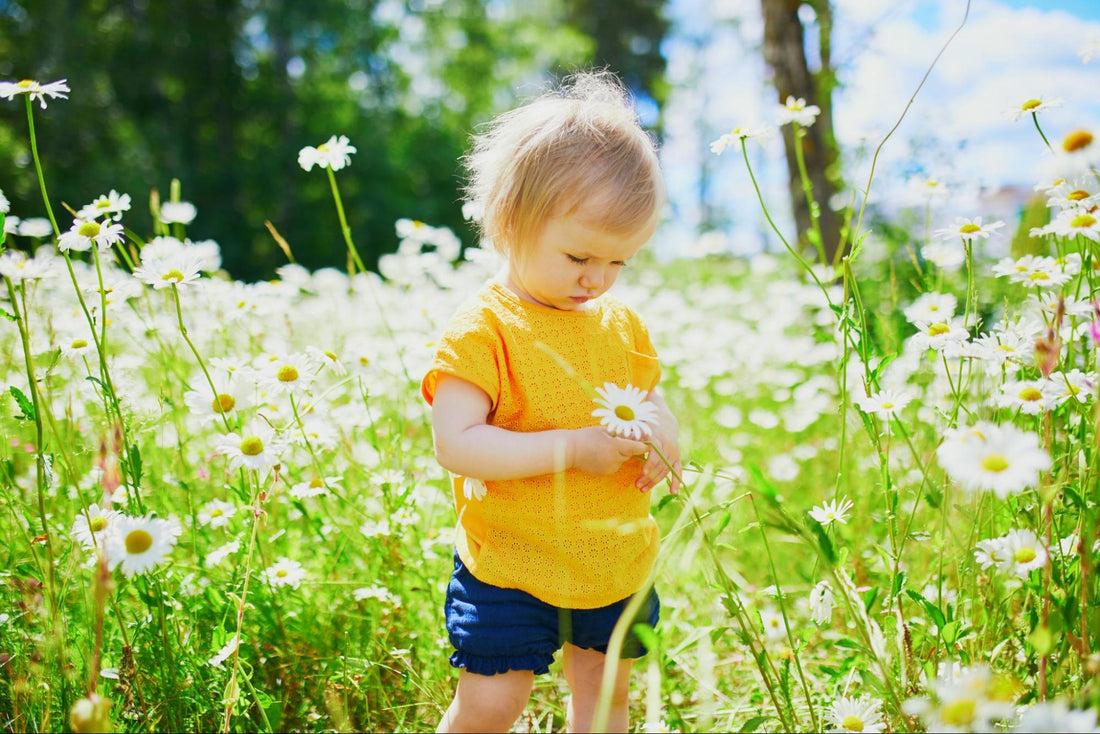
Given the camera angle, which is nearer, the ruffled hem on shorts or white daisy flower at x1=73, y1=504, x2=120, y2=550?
white daisy flower at x1=73, y1=504, x2=120, y2=550

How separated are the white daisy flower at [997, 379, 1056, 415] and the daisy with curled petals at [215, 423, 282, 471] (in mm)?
1178

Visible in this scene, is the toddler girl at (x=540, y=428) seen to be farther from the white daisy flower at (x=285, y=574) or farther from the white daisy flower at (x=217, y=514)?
the white daisy flower at (x=217, y=514)

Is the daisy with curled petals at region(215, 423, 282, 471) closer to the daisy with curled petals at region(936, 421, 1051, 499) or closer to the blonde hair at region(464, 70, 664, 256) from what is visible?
the blonde hair at region(464, 70, 664, 256)

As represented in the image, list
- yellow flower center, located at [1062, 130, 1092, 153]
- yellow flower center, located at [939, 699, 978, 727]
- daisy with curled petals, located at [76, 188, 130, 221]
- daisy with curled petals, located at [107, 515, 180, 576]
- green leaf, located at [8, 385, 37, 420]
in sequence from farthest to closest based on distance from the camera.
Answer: daisy with curled petals, located at [76, 188, 130, 221] < green leaf, located at [8, 385, 37, 420] < yellow flower center, located at [1062, 130, 1092, 153] < daisy with curled petals, located at [107, 515, 180, 576] < yellow flower center, located at [939, 699, 978, 727]

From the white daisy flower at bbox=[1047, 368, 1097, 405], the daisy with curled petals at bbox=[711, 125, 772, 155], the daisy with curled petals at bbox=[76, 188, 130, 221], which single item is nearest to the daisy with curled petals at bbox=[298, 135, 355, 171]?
the daisy with curled petals at bbox=[76, 188, 130, 221]

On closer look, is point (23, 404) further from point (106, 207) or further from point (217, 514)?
point (217, 514)

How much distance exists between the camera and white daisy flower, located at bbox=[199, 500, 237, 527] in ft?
5.83

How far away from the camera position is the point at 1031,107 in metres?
1.44

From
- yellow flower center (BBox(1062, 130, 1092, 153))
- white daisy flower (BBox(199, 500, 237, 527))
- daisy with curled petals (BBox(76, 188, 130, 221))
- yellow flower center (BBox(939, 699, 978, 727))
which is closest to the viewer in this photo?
yellow flower center (BBox(939, 699, 978, 727))

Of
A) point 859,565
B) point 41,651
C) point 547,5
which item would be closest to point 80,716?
point 41,651

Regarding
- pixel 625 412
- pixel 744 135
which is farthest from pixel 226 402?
pixel 744 135

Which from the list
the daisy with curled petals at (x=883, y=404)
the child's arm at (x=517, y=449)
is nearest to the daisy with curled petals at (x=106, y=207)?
the child's arm at (x=517, y=449)

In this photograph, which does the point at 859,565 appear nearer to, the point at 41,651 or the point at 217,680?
the point at 217,680

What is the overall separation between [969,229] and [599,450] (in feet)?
2.71
